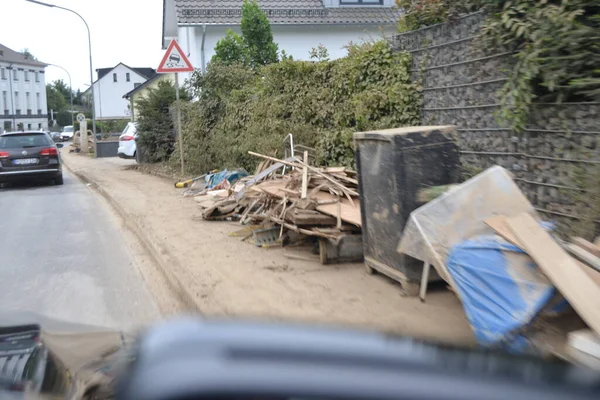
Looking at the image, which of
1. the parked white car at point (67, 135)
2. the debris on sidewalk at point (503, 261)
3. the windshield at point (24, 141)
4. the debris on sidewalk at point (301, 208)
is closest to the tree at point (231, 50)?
the windshield at point (24, 141)

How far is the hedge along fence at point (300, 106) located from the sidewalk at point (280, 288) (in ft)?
7.66

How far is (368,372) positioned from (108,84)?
93904 mm

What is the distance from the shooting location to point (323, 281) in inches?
262

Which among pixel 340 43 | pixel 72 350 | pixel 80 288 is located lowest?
pixel 80 288

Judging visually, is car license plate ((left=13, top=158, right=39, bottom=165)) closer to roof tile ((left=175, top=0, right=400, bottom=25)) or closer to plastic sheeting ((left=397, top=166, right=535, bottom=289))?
roof tile ((left=175, top=0, right=400, bottom=25))

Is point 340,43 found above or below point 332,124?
above

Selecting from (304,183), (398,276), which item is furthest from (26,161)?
(398,276)

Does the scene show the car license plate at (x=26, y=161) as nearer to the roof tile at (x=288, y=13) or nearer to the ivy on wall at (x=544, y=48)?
the roof tile at (x=288, y=13)

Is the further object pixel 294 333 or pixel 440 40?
pixel 440 40

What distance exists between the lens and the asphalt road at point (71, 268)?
6414 millimetres

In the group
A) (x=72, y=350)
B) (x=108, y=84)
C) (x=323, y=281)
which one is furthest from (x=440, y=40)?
(x=108, y=84)

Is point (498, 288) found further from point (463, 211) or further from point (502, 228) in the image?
point (463, 211)

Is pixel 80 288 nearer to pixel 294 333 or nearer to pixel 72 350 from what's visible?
pixel 72 350

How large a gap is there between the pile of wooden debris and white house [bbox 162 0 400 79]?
15145mm
